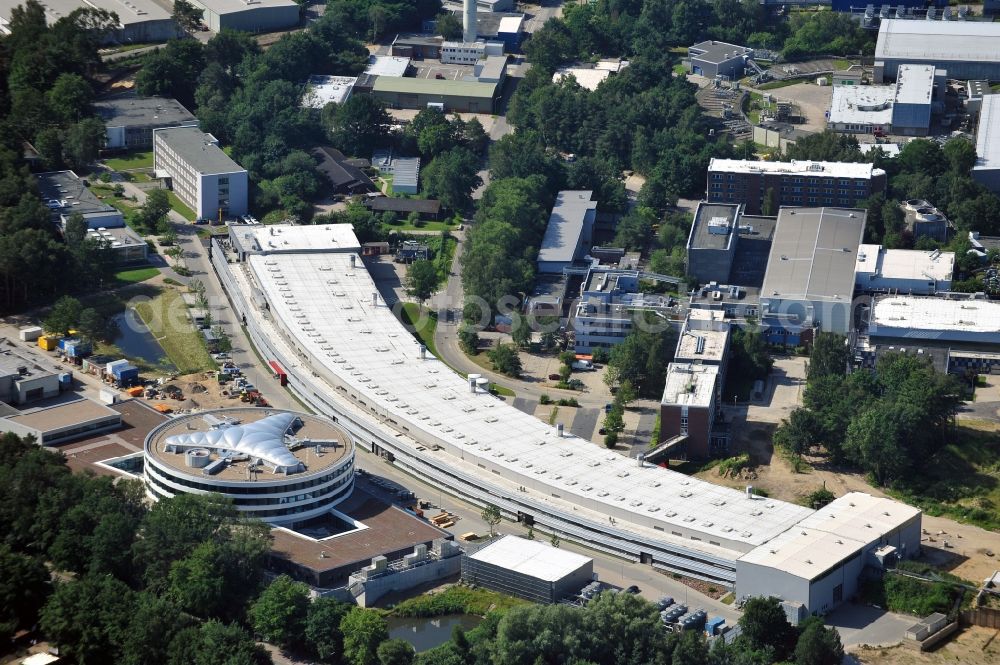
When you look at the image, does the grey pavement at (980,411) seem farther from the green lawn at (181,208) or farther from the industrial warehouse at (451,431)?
the green lawn at (181,208)

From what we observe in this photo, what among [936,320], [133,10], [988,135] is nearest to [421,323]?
[936,320]

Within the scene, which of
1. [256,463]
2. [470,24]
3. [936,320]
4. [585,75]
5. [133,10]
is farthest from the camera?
[470,24]

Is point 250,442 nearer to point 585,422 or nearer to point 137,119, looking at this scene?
point 585,422

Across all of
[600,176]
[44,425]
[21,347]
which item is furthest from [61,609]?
[600,176]

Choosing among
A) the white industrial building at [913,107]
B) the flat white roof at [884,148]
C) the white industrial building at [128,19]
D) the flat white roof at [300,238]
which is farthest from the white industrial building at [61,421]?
the white industrial building at [913,107]

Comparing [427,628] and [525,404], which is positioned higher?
[525,404]
